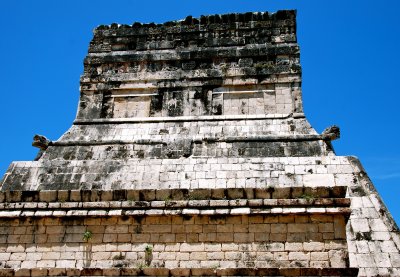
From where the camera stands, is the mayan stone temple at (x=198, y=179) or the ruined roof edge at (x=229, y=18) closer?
the mayan stone temple at (x=198, y=179)

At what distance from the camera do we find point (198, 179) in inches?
382

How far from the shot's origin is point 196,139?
10836 mm

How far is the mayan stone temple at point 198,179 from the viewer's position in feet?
28.1

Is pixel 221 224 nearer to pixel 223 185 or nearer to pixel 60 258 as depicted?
pixel 223 185

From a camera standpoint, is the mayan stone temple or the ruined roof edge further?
the ruined roof edge

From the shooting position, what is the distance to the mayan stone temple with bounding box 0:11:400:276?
338 inches

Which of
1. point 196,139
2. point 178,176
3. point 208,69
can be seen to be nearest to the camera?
point 178,176

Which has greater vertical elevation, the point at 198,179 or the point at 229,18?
the point at 229,18

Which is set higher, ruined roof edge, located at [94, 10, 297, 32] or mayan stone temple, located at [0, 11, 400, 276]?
ruined roof edge, located at [94, 10, 297, 32]

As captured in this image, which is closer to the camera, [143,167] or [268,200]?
[268,200]

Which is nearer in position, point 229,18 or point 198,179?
point 198,179

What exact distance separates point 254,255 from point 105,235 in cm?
282

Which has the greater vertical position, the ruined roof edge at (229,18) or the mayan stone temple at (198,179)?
the ruined roof edge at (229,18)

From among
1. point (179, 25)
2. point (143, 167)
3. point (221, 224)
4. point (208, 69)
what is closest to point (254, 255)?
point (221, 224)
